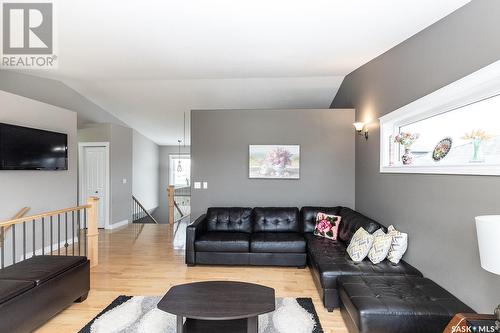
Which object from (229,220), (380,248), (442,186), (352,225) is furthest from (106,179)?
(442,186)

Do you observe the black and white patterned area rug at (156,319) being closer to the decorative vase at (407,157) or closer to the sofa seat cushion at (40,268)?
the sofa seat cushion at (40,268)

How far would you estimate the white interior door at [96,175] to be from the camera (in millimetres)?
6656

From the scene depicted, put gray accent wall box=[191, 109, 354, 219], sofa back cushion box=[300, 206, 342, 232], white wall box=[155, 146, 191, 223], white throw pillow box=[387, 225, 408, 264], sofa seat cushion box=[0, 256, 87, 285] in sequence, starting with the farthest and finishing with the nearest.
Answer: white wall box=[155, 146, 191, 223]
gray accent wall box=[191, 109, 354, 219]
sofa back cushion box=[300, 206, 342, 232]
white throw pillow box=[387, 225, 408, 264]
sofa seat cushion box=[0, 256, 87, 285]

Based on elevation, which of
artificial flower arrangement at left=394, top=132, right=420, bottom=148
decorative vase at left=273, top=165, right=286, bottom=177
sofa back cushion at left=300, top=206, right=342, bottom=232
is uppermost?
artificial flower arrangement at left=394, top=132, right=420, bottom=148

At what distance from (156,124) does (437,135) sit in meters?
7.44

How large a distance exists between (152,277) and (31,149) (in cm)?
291

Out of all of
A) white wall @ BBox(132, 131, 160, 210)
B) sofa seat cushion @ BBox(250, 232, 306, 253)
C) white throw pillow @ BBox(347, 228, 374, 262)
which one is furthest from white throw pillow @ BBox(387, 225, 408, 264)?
white wall @ BBox(132, 131, 160, 210)

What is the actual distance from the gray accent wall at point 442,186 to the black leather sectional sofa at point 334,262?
0.20m

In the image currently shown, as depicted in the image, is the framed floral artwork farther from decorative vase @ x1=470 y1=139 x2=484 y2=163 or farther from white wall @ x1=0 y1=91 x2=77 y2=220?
white wall @ x1=0 y1=91 x2=77 y2=220

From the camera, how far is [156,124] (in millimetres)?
8242

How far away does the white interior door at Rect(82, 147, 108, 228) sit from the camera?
666 cm

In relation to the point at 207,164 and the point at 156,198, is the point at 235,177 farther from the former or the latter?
the point at 156,198

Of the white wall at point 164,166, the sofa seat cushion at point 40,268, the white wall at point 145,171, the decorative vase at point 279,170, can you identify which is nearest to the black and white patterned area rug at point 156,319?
the sofa seat cushion at point 40,268

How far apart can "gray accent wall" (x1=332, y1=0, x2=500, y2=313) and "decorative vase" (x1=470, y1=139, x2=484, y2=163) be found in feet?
0.57
